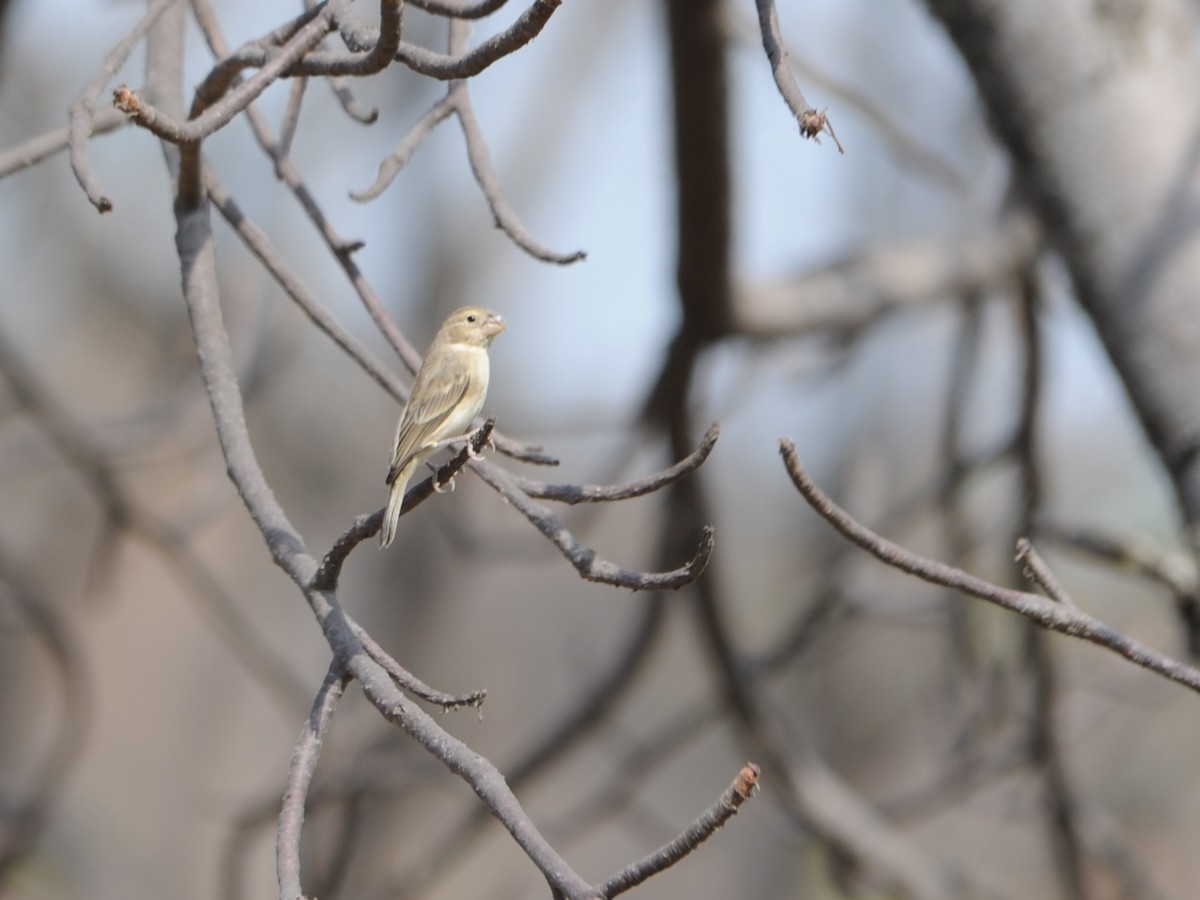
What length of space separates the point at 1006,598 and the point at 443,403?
1.07m

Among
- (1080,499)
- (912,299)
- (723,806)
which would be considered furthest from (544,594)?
(723,806)

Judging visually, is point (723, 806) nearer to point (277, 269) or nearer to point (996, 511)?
point (277, 269)

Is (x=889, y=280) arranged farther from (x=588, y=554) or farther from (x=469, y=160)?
(x=588, y=554)

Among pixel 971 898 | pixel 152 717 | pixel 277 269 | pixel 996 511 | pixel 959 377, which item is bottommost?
pixel 152 717

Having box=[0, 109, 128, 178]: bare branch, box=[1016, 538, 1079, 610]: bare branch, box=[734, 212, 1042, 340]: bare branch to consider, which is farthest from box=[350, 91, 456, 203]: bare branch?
box=[734, 212, 1042, 340]: bare branch

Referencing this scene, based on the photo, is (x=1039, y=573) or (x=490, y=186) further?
(x=490, y=186)

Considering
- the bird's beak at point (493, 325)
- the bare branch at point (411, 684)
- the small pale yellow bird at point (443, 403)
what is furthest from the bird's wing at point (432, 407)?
the bare branch at point (411, 684)

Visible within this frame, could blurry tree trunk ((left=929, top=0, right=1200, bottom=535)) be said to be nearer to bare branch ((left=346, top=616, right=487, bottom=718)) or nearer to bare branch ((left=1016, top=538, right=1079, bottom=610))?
bare branch ((left=1016, top=538, right=1079, bottom=610))

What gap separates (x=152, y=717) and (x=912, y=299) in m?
9.53

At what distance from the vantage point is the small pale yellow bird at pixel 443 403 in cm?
184

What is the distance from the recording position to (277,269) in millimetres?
1281

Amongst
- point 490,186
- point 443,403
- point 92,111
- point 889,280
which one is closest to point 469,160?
point 490,186

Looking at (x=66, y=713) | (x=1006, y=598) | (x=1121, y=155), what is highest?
(x=1121, y=155)

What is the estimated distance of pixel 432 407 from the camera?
1902 millimetres
